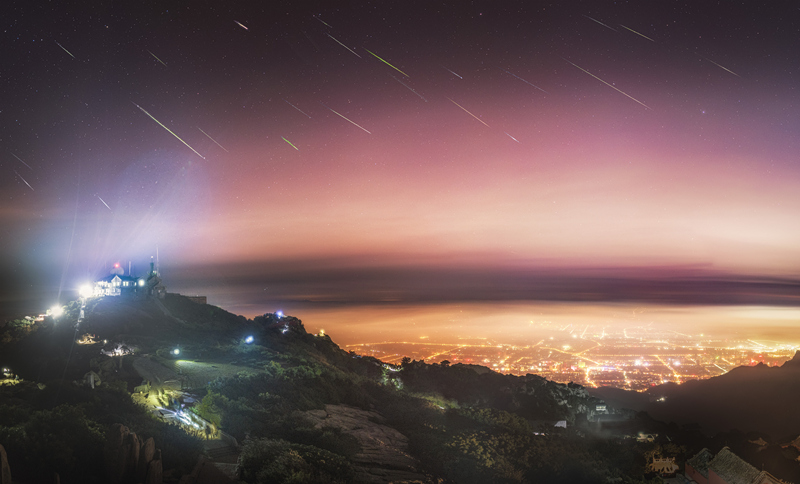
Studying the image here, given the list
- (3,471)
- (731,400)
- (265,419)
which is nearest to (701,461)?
(265,419)

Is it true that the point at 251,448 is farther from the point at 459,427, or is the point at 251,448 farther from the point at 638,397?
the point at 638,397

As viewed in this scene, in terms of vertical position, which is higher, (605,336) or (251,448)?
(251,448)

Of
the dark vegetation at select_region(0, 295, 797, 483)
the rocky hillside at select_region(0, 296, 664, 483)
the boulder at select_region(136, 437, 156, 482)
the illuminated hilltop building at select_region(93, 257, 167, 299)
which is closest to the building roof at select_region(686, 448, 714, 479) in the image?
the dark vegetation at select_region(0, 295, 797, 483)

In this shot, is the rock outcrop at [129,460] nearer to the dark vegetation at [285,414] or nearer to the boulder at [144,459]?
Result: the boulder at [144,459]

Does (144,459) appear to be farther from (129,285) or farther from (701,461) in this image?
(129,285)

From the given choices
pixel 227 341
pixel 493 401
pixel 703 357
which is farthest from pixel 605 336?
pixel 227 341

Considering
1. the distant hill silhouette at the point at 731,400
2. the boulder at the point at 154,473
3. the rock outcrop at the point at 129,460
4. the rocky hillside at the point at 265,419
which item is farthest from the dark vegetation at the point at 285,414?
the distant hill silhouette at the point at 731,400
